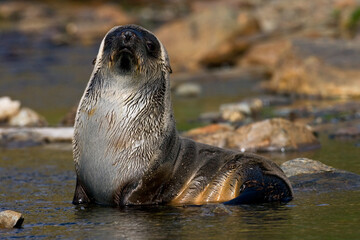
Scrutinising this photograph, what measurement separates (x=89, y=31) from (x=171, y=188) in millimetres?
34310

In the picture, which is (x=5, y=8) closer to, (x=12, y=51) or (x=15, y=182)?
(x=12, y=51)

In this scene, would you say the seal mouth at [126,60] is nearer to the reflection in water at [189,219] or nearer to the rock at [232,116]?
the reflection in water at [189,219]

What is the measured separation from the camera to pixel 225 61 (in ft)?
92.9

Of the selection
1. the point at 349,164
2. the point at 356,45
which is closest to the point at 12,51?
the point at 356,45

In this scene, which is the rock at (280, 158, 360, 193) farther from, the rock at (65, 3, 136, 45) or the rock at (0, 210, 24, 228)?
the rock at (65, 3, 136, 45)

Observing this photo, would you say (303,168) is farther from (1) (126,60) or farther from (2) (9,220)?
(2) (9,220)

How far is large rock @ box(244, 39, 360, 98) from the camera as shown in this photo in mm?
20188

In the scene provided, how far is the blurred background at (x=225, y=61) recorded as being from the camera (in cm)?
1936

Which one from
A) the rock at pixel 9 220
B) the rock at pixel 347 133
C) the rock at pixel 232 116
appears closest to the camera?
the rock at pixel 9 220

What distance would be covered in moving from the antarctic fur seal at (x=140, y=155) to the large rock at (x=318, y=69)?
11.5 m

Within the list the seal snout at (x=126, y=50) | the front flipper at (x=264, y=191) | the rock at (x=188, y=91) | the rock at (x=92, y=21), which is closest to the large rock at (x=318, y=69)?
the rock at (x=188, y=91)

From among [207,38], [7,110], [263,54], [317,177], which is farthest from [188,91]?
[317,177]

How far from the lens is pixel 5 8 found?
173 ft

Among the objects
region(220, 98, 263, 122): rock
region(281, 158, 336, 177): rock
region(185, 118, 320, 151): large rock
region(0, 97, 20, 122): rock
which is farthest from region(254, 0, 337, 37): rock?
region(281, 158, 336, 177): rock
